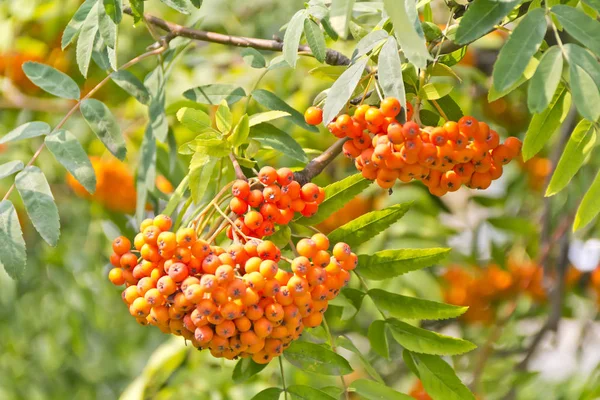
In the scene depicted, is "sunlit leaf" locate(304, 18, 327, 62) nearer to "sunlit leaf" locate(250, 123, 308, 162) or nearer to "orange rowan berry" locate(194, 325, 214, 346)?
"sunlit leaf" locate(250, 123, 308, 162)

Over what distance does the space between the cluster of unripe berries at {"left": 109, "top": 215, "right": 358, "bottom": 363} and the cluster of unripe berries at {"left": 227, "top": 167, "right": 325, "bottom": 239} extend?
0.13ft

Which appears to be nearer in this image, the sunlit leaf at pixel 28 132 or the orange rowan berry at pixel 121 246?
the orange rowan berry at pixel 121 246

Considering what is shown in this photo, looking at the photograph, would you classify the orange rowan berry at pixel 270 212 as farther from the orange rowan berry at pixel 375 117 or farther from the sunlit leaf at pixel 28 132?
the sunlit leaf at pixel 28 132

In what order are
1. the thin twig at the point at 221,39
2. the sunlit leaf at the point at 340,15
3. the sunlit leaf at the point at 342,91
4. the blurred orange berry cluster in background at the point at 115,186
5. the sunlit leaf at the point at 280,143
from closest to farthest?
the sunlit leaf at the point at 340,15 < the sunlit leaf at the point at 342,91 < the sunlit leaf at the point at 280,143 < the thin twig at the point at 221,39 < the blurred orange berry cluster in background at the point at 115,186

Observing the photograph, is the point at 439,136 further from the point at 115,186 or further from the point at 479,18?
the point at 115,186

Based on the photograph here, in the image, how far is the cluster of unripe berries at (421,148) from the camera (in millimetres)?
1351

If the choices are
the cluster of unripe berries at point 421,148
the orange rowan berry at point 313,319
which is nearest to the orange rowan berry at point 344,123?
the cluster of unripe berries at point 421,148

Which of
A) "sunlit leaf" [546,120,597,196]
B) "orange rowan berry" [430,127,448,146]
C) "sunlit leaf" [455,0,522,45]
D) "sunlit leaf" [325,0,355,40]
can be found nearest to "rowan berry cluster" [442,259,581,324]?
"sunlit leaf" [546,120,597,196]

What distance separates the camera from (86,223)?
13.2 ft

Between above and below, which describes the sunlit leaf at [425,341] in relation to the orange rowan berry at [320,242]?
below

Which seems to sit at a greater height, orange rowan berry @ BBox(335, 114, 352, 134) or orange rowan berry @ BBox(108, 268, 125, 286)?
orange rowan berry @ BBox(335, 114, 352, 134)

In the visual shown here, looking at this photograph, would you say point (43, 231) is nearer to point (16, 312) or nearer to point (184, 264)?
point (184, 264)

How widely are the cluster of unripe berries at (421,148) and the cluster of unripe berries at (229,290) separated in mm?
178

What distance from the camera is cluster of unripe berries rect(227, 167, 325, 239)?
1.46m
